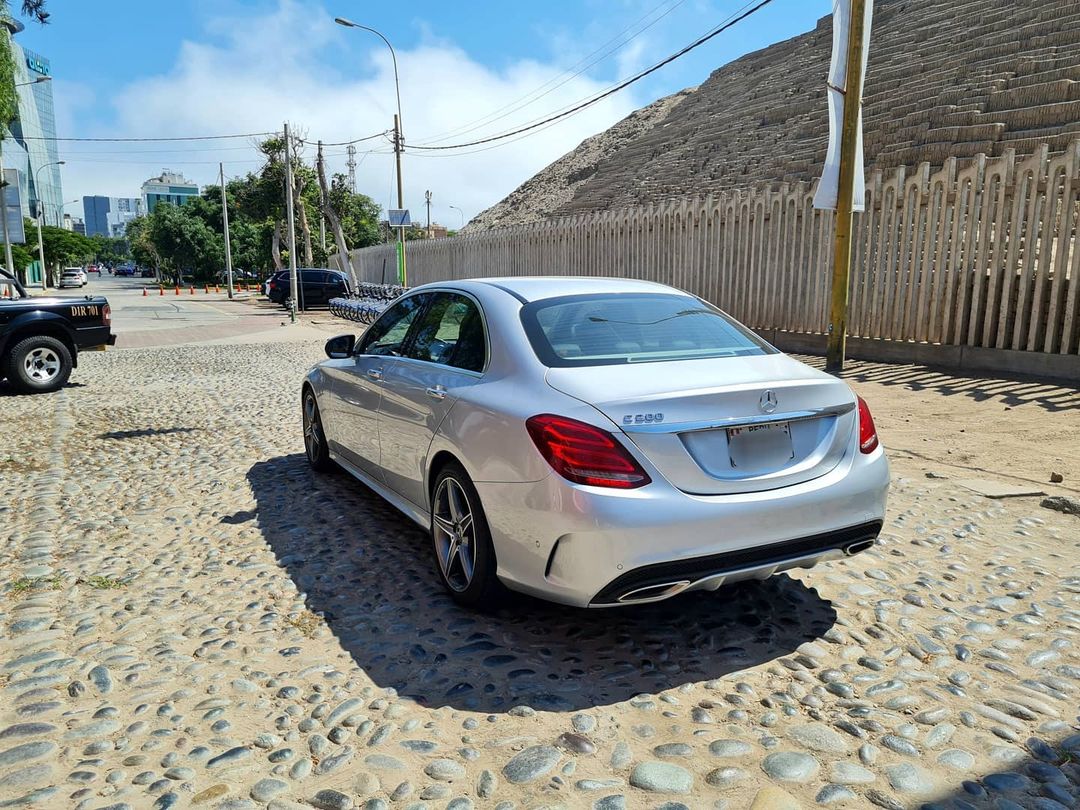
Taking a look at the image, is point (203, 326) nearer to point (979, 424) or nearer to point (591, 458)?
point (979, 424)

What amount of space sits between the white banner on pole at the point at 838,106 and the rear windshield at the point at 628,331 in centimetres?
641

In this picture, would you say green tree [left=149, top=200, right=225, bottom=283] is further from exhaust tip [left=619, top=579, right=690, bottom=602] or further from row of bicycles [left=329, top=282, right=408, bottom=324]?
exhaust tip [left=619, top=579, right=690, bottom=602]

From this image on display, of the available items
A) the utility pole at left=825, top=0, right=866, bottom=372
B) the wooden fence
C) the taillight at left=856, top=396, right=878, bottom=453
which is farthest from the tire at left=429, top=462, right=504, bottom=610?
the wooden fence

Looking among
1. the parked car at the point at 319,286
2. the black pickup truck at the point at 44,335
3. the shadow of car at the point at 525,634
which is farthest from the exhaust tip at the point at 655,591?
the parked car at the point at 319,286

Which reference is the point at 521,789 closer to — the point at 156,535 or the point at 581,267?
the point at 156,535

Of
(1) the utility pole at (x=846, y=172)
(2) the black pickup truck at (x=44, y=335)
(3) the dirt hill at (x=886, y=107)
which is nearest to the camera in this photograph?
(1) the utility pole at (x=846, y=172)

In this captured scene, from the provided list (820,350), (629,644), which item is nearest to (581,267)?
(820,350)

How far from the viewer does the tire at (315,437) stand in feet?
20.3

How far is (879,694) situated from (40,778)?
2827 millimetres

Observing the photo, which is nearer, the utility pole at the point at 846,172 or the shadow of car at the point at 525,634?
the shadow of car at the point at 525,634

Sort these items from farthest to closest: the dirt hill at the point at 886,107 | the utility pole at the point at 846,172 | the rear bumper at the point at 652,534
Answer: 1. the dirt hill at the point at 886,107
2. the utility pole at the point at 846,172
3. the rear bumper at the point at 652,534

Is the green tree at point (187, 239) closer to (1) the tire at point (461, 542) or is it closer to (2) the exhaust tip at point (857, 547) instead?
(1) the tire at point (461, 542)

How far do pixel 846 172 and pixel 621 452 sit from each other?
312 inches

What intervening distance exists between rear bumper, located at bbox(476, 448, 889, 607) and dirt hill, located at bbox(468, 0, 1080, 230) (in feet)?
47.8
